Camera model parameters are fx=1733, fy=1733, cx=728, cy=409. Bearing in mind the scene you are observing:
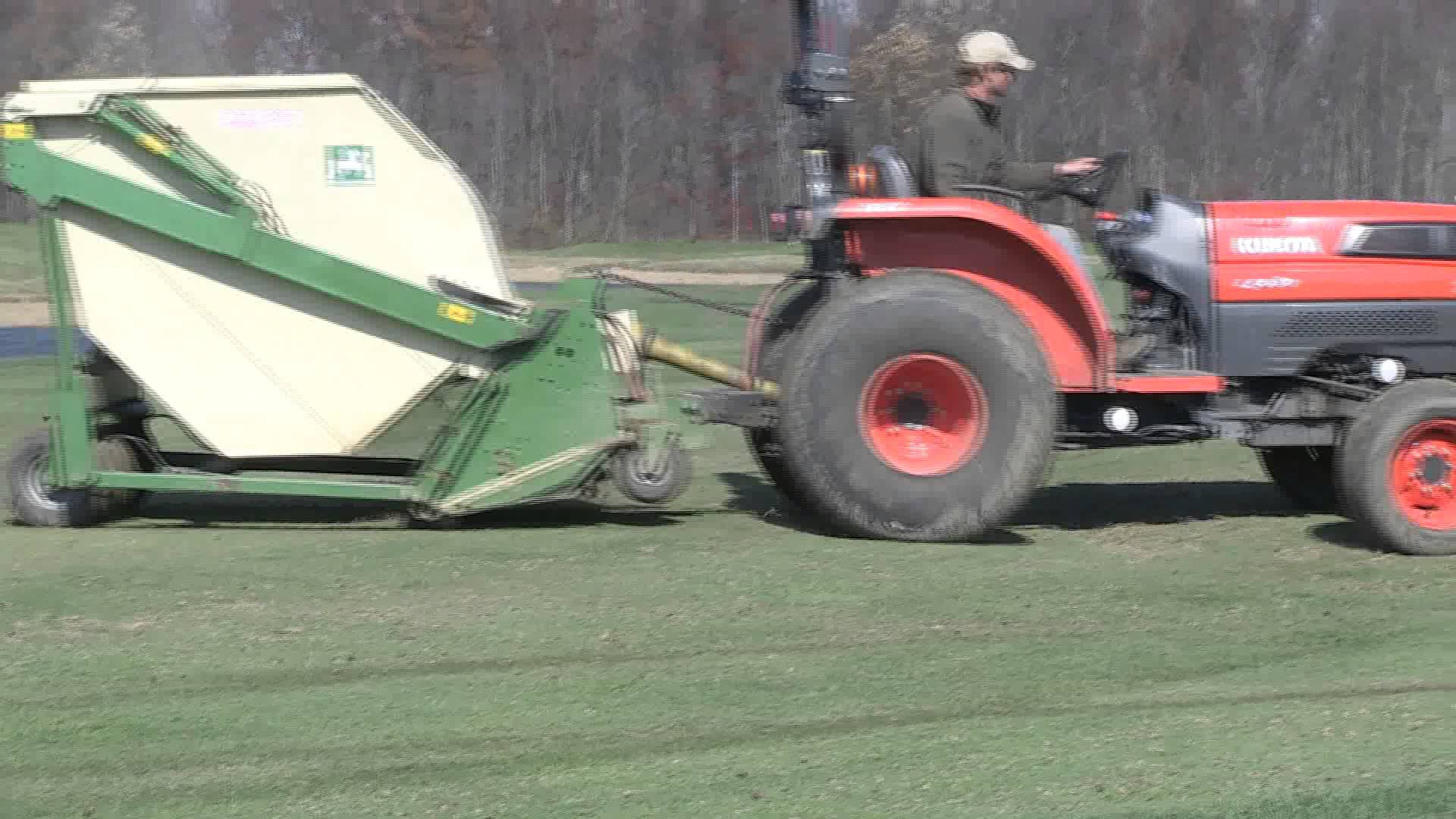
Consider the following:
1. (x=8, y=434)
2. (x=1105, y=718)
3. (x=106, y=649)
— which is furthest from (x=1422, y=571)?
(x=8, y=434)

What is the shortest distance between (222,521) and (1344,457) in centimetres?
445

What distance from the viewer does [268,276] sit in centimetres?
662

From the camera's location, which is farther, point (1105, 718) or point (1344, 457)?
point (1344, 457)

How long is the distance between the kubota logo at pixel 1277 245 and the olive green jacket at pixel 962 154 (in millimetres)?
726

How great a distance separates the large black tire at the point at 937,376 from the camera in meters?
6.33

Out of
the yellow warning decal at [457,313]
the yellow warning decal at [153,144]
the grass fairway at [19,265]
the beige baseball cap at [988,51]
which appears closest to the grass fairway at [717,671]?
the yellow warning decal at [457,313]

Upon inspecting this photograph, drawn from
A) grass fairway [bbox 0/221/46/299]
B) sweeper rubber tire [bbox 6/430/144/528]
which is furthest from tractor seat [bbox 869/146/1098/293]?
grass fairway [bbox 0/221/46/299]

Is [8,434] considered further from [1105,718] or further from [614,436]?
[1105,718]

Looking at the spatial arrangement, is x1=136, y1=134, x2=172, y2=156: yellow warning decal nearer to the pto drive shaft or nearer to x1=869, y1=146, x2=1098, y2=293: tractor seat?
the pto drive shaft

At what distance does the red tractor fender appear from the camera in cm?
640

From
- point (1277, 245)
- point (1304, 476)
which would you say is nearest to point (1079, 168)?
point (1277, 245)

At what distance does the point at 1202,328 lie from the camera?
652 centimetres

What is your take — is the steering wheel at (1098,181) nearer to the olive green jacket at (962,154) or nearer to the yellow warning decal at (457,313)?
the olive green jacket at (962,154)

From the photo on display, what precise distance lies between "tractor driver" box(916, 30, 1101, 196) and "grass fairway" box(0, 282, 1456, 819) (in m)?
1.38
